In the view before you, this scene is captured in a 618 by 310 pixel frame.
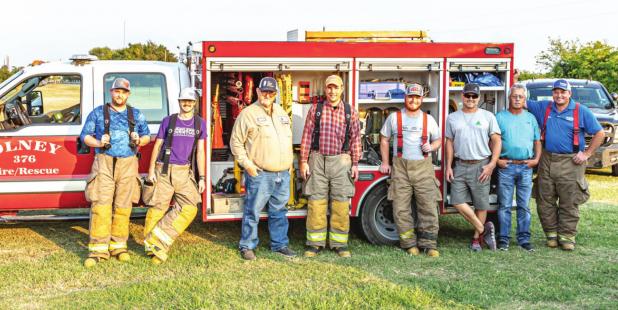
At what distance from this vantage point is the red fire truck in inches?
269

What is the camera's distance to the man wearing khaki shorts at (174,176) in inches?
259

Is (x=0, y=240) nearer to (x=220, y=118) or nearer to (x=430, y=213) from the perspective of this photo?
(x=220, y=118)

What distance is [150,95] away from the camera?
7.16 metres

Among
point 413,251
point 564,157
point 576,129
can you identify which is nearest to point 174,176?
point 413,251

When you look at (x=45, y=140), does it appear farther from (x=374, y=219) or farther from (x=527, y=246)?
(x=527, y=246)

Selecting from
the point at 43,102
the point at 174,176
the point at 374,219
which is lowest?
the point at 374,219

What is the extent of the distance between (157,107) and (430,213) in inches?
124

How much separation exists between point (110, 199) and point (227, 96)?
186cm

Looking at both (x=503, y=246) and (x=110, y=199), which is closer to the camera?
(x=110, y=199)

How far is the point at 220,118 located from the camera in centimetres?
753

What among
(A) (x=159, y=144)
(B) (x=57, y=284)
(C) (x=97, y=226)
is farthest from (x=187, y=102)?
(B) (x=57, y=284)

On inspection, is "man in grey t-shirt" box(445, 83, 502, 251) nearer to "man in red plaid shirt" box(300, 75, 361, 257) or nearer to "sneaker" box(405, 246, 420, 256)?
"sneaker" box(405, 246, 420, 256)

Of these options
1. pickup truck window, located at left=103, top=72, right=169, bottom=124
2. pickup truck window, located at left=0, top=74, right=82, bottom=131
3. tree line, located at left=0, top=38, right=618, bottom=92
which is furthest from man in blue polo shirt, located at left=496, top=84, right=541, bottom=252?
tree line, located at left=0, top=38, right=618, bottom=92

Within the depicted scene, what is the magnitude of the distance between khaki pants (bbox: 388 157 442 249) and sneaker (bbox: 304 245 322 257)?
0.90 meters
